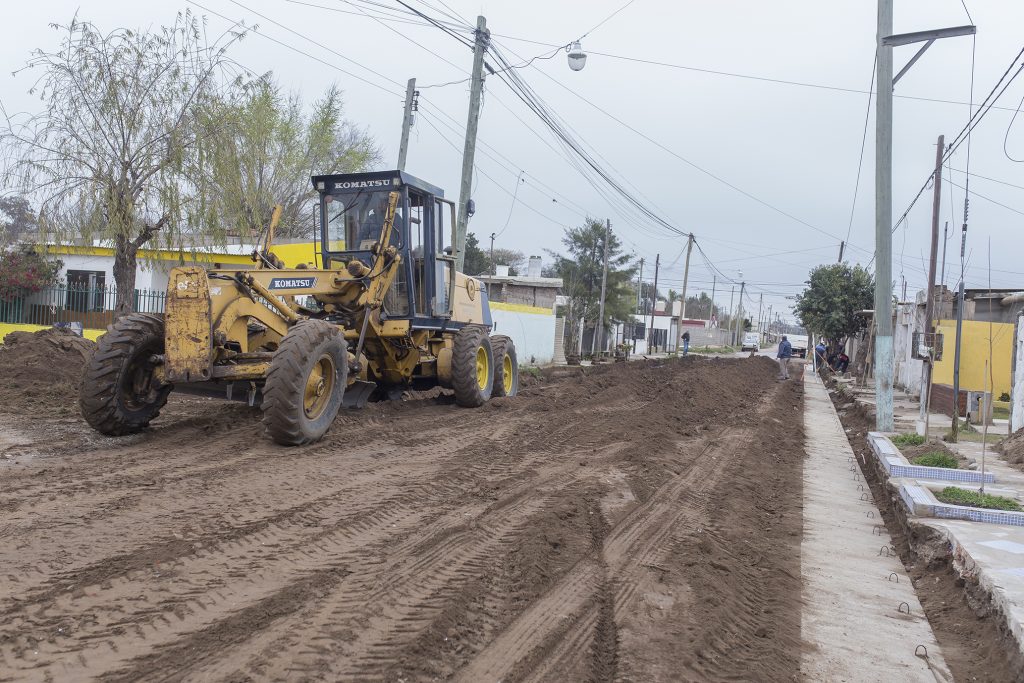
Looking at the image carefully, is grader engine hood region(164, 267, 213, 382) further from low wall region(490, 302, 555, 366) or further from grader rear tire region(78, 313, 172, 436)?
low wall region(490, 302, 555, 366)

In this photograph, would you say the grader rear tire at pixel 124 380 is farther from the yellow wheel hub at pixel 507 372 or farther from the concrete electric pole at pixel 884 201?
the concrete electric pole at pixel 884 201

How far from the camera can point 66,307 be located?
19.7 meters

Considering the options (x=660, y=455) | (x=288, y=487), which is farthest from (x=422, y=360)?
(x=288, y=487)

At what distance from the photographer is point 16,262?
20.3 meters

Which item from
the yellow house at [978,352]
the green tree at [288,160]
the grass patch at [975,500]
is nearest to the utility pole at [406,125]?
the green tree at [288,160]

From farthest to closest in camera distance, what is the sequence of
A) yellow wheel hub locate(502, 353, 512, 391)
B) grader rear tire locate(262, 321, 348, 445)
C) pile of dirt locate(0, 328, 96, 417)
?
yellow wheel hub locate(502, 353, 512, 391) < pile of dirt locate(0, 328, 96, 417) < grader rear tire locate(262, 321, 348, 445)

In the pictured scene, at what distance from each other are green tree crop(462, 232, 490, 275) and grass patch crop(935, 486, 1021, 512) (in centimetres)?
4240

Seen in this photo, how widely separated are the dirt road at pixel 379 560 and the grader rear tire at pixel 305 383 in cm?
26

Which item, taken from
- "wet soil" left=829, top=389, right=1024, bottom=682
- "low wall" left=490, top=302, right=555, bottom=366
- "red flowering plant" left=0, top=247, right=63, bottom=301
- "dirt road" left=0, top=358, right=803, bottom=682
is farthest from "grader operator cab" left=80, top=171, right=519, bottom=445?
"low wall" left=490, top=302, right=555, bottom=366

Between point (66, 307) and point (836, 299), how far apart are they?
91.3 feet

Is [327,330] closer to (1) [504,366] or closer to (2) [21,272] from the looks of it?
(1) [504,366]

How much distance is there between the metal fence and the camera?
64.2 ft

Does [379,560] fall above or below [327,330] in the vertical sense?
below

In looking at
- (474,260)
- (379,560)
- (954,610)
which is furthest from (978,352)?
(474,260)
